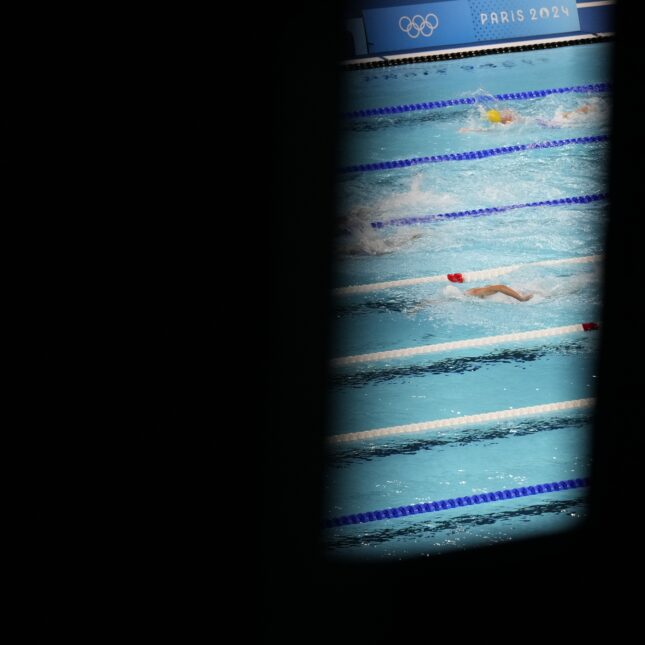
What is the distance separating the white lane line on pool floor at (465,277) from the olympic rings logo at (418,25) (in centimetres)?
115

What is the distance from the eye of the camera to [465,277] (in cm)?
273

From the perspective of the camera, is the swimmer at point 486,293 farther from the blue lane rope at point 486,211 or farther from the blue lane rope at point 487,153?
the blue lane rope at point 487,153

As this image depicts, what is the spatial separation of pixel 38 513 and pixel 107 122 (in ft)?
3.86

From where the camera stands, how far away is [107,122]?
280 centimetres

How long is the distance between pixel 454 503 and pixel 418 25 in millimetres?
1928

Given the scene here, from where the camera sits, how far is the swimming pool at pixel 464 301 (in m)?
2.23

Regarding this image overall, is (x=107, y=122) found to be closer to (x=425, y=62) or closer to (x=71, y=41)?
(x=71, y=41)

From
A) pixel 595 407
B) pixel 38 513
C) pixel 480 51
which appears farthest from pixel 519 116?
pixel 38 513

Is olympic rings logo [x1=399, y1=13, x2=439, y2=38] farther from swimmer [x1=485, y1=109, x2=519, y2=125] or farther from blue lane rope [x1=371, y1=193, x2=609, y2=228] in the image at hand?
blue lane rope [x1=371, y1=193, x2=609, y2=228]

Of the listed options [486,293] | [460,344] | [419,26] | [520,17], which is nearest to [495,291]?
[486,293]

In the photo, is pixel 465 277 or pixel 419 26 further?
pixel 419 26

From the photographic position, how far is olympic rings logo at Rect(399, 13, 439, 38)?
11.6 feet

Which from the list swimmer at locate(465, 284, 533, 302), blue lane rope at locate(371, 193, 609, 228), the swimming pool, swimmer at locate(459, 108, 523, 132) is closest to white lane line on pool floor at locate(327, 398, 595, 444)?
the swimming pool

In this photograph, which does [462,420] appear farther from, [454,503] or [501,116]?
[501,116]
